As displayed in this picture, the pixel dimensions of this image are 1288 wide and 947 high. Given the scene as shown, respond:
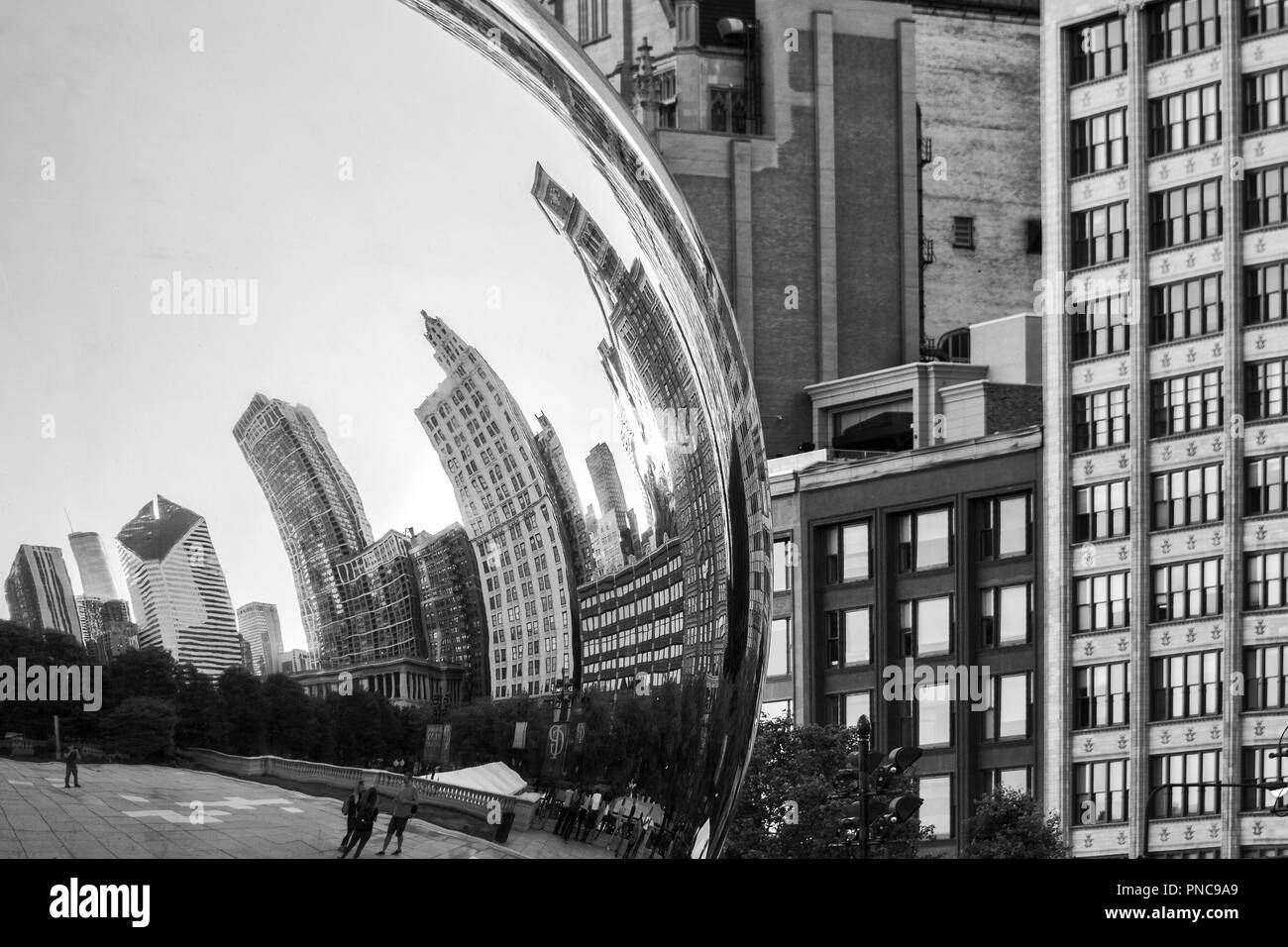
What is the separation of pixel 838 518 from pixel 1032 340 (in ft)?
27.3

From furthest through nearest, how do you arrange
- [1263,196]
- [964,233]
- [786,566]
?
[964,233]
[786,566]
[1263,196]

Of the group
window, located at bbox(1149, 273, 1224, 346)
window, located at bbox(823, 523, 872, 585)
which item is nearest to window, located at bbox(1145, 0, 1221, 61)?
window, located at bbox(1149, 273, 1224, 346)

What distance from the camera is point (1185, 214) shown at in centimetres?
6712

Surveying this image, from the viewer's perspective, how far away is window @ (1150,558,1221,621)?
64.2m

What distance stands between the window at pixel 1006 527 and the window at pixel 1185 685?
5.59 m

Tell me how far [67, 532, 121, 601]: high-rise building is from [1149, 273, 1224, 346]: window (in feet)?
214

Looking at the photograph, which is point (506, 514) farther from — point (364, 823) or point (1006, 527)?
point (1006, 527)

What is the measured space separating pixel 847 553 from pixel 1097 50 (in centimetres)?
1644

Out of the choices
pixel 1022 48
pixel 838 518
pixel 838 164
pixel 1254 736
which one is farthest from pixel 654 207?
pixel 1022 48

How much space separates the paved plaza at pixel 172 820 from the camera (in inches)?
94.7

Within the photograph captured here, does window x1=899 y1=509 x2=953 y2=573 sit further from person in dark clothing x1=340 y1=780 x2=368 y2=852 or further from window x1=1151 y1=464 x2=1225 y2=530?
person in dark clothing x1=340 y1=780 x2=368 y2=852

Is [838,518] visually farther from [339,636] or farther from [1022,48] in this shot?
[339,636]

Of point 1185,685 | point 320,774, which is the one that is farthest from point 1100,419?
point 320,774

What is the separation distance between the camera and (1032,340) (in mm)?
73812
